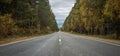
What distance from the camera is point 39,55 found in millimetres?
10508

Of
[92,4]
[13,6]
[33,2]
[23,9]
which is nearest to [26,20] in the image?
[23,9]

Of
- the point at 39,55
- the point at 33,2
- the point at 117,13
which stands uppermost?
the point at 33,2

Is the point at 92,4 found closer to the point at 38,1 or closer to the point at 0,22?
the point at 0,22

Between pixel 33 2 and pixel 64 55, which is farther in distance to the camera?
pixel 33 2

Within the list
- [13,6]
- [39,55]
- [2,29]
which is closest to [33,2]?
[13,6]

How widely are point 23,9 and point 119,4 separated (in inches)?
897

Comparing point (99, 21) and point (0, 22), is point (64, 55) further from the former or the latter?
point (99, 21)

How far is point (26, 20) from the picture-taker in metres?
49.3

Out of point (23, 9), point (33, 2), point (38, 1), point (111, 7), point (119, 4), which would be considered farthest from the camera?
point (38, 1)

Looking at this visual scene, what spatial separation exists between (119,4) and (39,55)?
1903 centimetres

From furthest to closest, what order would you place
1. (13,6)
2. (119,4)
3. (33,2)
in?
(33,2), (13,6), (119,4)

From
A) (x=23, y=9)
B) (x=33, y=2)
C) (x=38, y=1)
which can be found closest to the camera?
(x=23, y=9)

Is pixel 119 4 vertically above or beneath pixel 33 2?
beneath

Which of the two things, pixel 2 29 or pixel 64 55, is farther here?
pixel 2 29
